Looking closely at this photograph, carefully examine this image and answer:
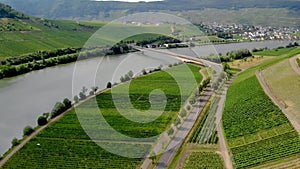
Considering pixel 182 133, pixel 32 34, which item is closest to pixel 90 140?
pixel 182 133

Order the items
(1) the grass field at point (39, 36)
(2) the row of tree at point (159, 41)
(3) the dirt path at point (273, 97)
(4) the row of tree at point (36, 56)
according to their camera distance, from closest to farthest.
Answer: (3) the dirt path at point (273, 97), (4) the row of tree at point (36, 56), (1) the grass field at point (39, 36), (2) the row of tree at point (159, 41)

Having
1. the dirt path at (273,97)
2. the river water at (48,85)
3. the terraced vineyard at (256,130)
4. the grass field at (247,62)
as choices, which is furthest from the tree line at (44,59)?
the dirt path at (273,97)

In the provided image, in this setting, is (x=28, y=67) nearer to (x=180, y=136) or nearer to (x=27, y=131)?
(x=27, y=131)

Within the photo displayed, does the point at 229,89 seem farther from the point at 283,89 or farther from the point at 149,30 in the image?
the point at 149,30

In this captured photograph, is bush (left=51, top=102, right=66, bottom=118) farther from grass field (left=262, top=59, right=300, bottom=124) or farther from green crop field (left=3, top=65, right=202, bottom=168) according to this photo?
grass field (left=262, top=59, right=300, bottom=124)

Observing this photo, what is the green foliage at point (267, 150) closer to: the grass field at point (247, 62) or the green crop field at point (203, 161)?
the green crop field at point (203, 161)

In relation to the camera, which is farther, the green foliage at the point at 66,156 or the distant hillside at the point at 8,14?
the distant hillside at the point at 8,14
